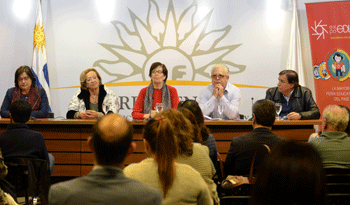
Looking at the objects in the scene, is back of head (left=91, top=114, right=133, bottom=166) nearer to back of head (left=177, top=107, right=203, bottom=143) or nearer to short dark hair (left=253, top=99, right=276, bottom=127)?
back of head (left=177, top=107, right=203, bottom=143)

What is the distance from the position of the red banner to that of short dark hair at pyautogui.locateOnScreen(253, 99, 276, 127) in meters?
3.49

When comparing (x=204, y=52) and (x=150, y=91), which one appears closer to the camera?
(x=150, y=91)

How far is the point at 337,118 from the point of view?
2760mm

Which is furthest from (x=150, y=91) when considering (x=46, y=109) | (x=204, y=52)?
(x=204, y=52)

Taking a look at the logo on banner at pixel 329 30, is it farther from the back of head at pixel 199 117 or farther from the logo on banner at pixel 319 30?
the back of head at pixel 199 117

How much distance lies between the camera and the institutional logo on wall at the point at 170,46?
257 inches

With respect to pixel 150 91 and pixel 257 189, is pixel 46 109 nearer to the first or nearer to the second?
pixel 150 91

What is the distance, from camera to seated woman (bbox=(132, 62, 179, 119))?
16.2 feet

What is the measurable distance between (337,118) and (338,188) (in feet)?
2.25

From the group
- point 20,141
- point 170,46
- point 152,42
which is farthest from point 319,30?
point 20,141

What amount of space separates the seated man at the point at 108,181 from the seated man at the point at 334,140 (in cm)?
162

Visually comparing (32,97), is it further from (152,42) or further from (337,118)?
(337,118)

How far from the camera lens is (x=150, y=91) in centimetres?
500

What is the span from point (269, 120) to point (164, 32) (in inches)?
165
